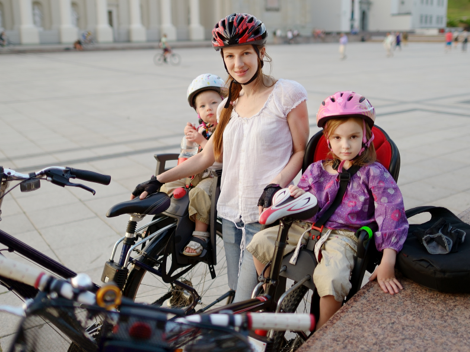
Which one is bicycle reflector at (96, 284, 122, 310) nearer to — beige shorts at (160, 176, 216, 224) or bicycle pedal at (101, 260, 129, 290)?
bicycle pedal at (101, 260, 129, 290)

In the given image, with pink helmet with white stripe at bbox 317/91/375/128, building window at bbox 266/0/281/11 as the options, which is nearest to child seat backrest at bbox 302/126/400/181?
pink helmet with white stripe at bbox 317/91/375/128

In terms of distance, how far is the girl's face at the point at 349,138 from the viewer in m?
2.16

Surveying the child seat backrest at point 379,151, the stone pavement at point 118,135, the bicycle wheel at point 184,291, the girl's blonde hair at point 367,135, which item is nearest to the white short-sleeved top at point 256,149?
the child seat backrest at point 379,151

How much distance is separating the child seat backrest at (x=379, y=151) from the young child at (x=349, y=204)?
89 millimetres

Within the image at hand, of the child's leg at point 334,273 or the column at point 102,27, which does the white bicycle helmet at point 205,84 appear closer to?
the child's leg at point 334,273

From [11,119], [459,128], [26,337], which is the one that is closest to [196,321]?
[26,337]

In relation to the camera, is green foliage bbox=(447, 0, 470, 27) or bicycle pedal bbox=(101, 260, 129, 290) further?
green foliage bbox=(447, 0, 470, 27)

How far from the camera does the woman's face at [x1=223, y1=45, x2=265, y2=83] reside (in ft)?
7.41

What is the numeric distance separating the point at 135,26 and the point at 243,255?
4965 cm

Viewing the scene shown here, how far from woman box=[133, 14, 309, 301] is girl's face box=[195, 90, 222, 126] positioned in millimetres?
338

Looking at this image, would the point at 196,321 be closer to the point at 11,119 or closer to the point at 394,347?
the point at 394,347

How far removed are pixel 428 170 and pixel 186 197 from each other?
Result: 450 centimetres

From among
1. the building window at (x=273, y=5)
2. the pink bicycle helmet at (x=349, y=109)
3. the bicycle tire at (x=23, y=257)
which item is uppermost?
the building window at (x=273, y=5)

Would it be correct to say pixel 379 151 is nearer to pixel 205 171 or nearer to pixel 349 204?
pixel 349 204
